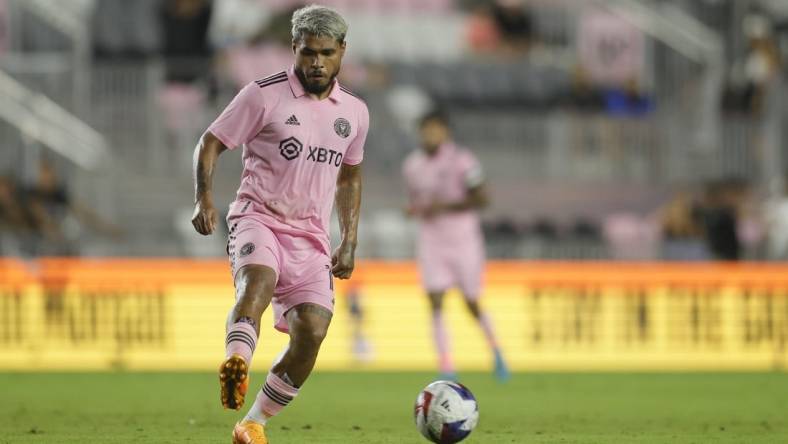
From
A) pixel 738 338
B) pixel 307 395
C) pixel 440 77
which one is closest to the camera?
pixel 307 395

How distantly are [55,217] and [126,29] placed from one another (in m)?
4.27

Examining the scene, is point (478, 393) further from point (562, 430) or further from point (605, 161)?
point (605, 161)

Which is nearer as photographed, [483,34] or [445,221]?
[445,221]

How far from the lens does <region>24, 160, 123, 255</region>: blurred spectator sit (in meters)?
18.5

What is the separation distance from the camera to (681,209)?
20234mm

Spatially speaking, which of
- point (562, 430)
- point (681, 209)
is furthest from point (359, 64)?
point (562, 430)

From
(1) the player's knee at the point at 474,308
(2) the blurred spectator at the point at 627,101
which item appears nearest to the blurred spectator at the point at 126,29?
(2) the blurred spectator at the point at 627,101

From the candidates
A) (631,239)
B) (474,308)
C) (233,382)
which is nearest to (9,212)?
(474,308)

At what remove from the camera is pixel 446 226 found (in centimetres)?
1475

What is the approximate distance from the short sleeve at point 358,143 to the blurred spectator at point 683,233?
39.6 ft

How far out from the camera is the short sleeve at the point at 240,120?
25.6 feet

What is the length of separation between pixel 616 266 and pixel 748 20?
8004mm

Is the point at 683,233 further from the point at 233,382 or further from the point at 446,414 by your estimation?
the point at 233,382

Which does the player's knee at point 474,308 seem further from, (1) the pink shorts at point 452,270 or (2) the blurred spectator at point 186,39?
(2) the blurred spectator at point 186,39
